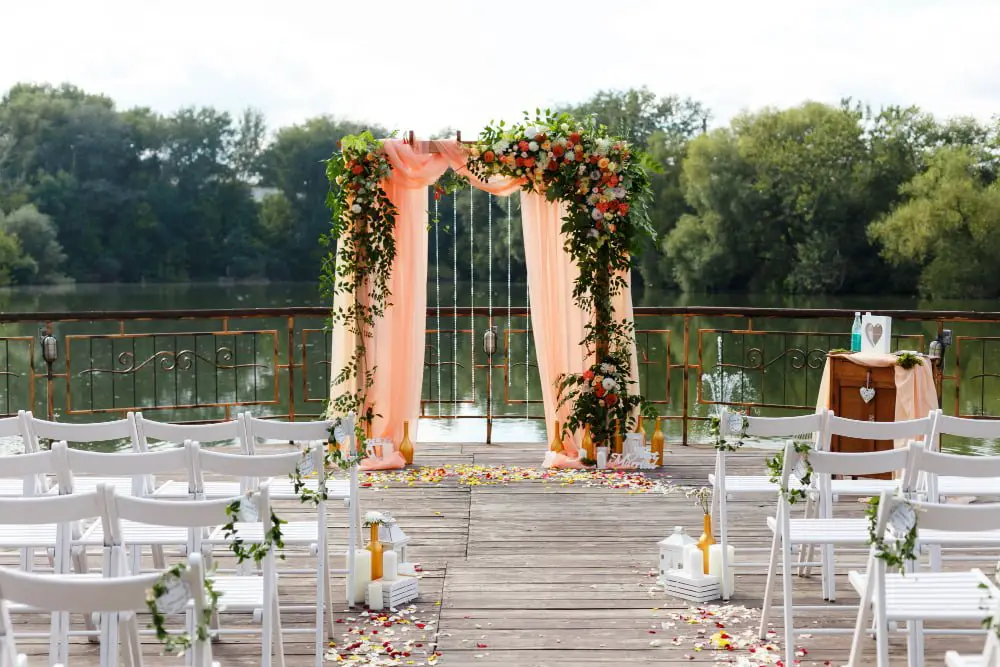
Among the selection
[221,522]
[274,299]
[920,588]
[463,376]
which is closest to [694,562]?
[920,588]

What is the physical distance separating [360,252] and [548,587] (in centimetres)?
321

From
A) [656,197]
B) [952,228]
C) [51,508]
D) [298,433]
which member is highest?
[656,197]

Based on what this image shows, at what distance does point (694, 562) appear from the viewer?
14.8 ft

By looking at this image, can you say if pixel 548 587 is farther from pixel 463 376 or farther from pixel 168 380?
pixel 168 380

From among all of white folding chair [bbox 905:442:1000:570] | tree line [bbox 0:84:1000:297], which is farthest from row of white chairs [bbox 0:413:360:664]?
tree line [bbox 0:84:1000:297]

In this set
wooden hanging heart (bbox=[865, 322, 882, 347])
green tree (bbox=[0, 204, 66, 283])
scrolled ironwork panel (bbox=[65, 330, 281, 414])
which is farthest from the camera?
green tree (bbox=[0, 204, 66, 283])

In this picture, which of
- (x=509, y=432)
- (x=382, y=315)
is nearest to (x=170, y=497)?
(x=382, y=315)

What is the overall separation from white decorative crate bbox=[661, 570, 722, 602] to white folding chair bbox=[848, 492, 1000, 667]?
3.49 feet

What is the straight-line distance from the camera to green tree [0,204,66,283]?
110ft

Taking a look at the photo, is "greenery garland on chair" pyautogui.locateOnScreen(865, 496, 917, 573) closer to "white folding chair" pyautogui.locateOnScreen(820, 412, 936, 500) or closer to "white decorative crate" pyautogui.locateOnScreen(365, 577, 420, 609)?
"white folding chair" pyautogui.locateOnScreen(820, 412, 936, 500)

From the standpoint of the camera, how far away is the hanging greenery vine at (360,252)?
23.5 ft

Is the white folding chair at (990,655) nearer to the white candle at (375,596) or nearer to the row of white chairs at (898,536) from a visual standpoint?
the row of white chairs at (898,536)

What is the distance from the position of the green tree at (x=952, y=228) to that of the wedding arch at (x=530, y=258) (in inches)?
867

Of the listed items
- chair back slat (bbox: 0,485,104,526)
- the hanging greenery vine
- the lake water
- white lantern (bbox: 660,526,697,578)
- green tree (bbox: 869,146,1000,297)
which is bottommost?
white lantern (bbox: 660,526,697,578)
